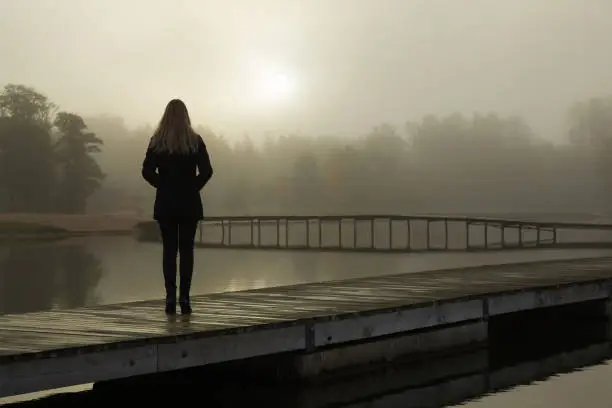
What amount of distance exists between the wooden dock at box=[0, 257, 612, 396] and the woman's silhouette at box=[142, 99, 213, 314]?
33.5 inches

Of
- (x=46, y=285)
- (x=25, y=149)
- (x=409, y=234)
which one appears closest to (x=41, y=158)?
(x=25, y=149)

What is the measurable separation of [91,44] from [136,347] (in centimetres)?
6885

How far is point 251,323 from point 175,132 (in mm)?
1786

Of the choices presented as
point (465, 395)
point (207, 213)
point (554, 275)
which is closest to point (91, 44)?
point (207, 213)

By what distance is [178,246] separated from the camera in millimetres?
9258

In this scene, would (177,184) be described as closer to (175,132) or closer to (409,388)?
(175,132)

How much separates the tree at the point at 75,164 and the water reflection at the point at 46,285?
38.1 metres

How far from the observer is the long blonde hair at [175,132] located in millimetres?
8844

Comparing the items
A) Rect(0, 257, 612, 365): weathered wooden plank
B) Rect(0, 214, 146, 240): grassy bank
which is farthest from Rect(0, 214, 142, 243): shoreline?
Rect(0, 257, 612, 365): weathered wooden plank

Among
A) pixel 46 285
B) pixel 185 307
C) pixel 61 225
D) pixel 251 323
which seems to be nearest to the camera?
pixel 251 323

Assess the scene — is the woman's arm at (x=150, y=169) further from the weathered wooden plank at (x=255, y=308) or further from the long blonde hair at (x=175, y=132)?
the weathered wooden plank at (x=255, y=308)

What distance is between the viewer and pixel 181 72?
75.6 metres

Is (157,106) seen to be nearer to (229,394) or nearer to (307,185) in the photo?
(307,185)

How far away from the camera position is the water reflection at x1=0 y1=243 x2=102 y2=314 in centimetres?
2073
